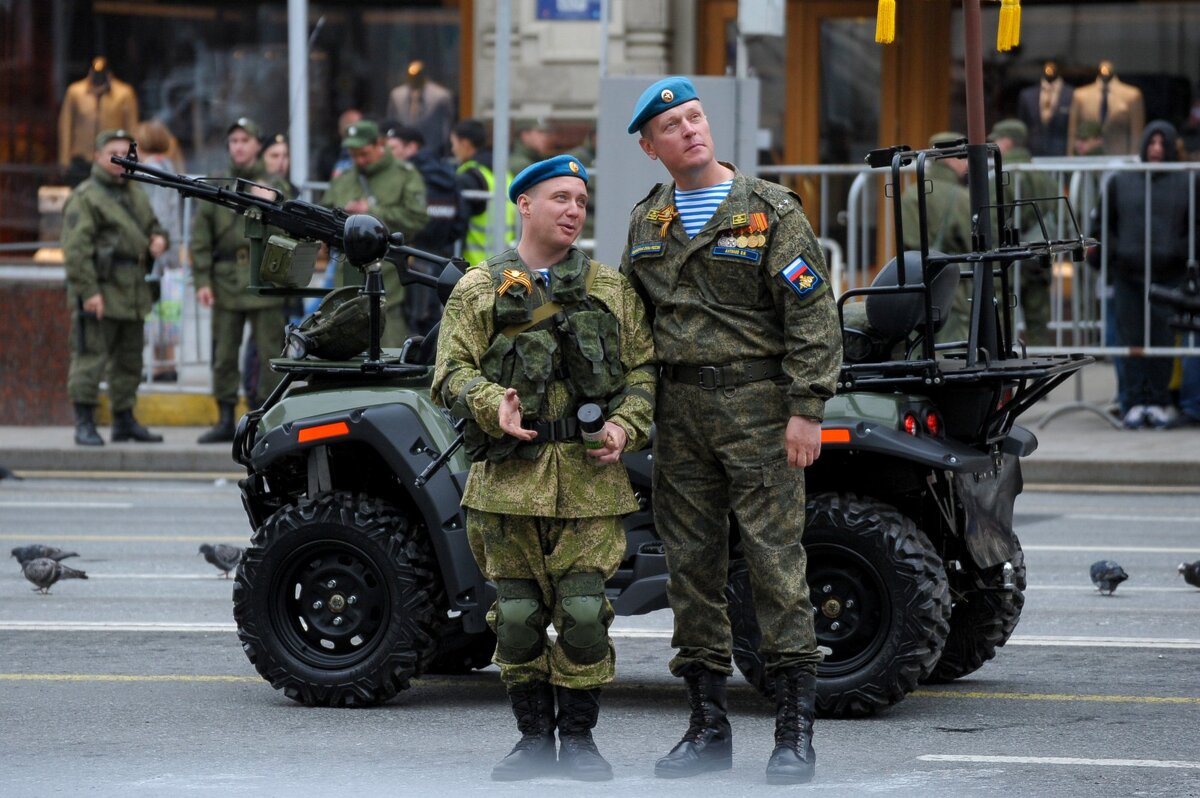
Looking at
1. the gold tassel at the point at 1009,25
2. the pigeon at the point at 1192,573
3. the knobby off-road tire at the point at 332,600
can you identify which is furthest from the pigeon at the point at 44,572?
the pigeon at the point at 1192,573

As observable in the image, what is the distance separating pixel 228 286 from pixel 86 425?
1.37 m

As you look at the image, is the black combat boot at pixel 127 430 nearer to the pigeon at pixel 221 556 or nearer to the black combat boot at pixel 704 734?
the pigeon at pixel 221 556

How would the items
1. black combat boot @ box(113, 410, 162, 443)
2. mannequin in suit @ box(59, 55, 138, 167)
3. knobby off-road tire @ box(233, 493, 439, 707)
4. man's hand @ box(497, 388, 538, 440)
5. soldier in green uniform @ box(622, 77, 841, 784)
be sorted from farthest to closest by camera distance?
mannequin in suit @ box(59, 55, 138, 167) → black combat boot @ box(113, 410, 162, 443) → knobby off-road tire @ box(233, 493, 439, 707) → soldier in green uniform @ box(622, 77, 841, 784) → man's hand @ box(497, 388, 538, 440)

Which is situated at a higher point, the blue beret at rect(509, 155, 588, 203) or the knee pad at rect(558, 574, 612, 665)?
the blue beret at rect(509, 155, 588, 203)

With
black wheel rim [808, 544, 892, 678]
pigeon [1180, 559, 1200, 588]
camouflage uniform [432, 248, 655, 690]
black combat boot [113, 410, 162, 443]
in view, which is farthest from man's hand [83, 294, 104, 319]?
camouflage uniform [432, 248, 655, 690]

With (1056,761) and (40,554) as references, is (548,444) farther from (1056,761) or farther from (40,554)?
Result: (40,554)

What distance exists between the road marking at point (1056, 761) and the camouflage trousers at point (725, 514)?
0.63 m

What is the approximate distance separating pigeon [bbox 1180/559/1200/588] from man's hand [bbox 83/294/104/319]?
8.06 meters

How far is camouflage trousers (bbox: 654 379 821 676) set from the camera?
596cm

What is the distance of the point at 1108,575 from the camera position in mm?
9383

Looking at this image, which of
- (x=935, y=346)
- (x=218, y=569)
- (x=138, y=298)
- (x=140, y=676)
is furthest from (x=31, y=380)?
(x=935, y=346)

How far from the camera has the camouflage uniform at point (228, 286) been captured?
15180mm

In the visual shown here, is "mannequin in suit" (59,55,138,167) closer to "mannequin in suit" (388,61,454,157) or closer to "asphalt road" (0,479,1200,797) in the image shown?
"mannequin in suit" (388,61,454,157)

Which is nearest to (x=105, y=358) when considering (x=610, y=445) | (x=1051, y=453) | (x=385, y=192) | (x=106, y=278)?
(x=106, y=278)
